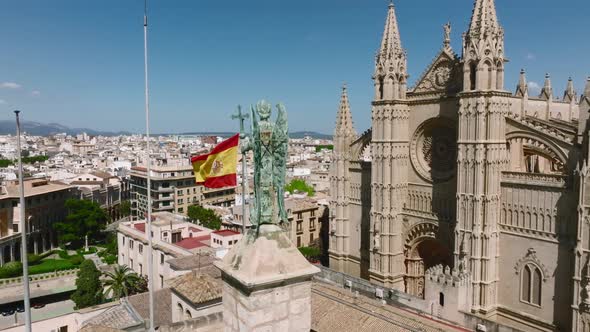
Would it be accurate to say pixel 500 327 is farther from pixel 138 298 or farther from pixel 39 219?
pixel 39 219

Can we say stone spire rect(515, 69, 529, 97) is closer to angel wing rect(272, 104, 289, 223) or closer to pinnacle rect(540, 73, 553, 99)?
pinnacle rect(540, 73, 553, 99)

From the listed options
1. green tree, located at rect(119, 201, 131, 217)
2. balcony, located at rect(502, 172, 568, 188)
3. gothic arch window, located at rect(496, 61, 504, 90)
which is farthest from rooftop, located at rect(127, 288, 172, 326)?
green tree, located at rect(119, 201, 131, 217)

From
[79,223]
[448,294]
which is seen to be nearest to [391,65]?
[448,294]

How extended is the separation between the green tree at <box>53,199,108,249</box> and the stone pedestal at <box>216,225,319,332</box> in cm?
6364

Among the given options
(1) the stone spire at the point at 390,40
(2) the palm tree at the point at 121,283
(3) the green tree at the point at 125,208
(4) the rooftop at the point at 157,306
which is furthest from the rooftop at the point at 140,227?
(3) the green tree at the point at 125,208

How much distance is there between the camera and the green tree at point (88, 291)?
38.4 metres

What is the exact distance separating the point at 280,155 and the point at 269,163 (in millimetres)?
260

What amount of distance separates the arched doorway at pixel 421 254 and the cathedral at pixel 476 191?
0.28 ft

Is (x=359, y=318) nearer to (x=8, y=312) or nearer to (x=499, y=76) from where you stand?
(x=499, y=76)

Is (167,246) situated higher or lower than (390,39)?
lower

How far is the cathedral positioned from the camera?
25578 millimetres

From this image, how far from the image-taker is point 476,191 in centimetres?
2789

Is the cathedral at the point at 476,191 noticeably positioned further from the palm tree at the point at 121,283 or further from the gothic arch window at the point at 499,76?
the palm tree at the point at 121,283

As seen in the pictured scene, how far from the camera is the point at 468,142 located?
2827 centimetres
